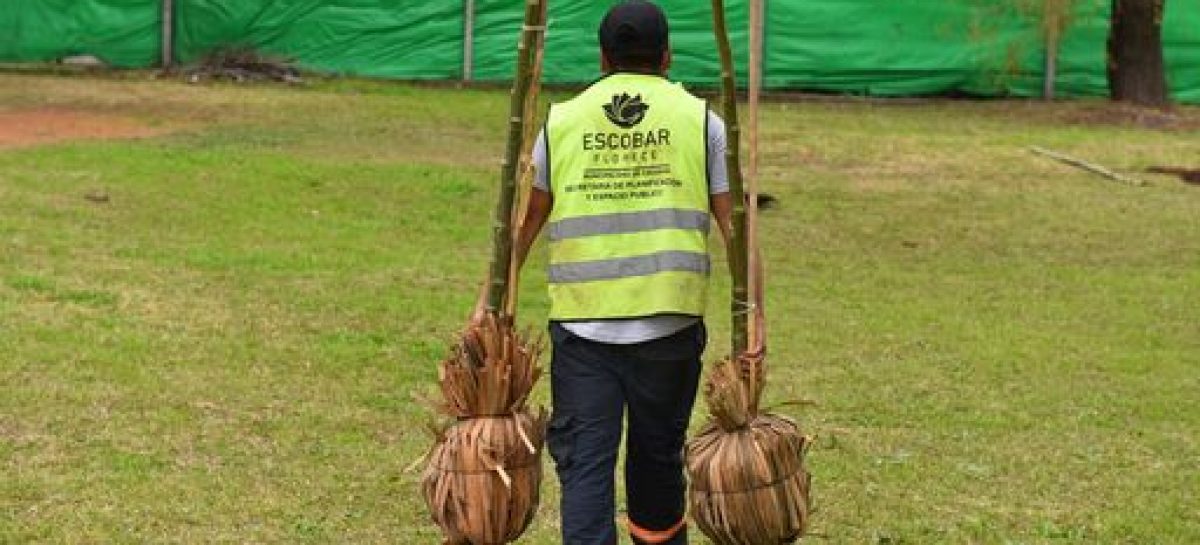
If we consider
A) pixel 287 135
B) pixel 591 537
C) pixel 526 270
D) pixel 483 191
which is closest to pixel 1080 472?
pixel 591 537

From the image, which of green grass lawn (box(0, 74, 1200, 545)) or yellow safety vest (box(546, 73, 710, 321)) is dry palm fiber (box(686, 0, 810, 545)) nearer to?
yellow safety vest (box(546, 73, 710, 321))

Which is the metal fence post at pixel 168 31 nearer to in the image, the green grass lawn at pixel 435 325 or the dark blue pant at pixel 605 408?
the green grass lawn at pixel 435 325

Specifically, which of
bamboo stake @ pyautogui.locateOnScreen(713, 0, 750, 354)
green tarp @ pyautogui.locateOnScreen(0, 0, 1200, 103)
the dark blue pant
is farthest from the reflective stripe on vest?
green tarp @ pyautogui.locateOnScreen(0, 0, 1200, 103)

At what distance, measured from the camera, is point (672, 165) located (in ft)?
16.8

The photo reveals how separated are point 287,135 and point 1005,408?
1038 cm

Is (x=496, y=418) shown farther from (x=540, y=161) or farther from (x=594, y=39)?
(x=594, y=39)

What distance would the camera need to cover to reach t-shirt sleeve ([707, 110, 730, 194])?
16.9 ft

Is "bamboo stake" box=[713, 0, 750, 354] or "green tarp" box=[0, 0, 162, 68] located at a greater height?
"green tarp" box=[0, 0, 162, 68]

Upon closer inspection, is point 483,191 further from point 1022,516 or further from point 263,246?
point 1022,516

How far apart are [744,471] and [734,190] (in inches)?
28.3

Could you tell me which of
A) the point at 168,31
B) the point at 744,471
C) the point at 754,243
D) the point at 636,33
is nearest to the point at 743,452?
the point at 744,471

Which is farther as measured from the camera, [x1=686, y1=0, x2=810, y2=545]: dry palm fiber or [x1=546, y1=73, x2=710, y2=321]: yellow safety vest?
[x1=546, y1=73, x2=710, y2=321]: yellow safety vest

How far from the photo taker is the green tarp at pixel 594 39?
76.1 ft

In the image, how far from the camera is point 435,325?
10.3m
